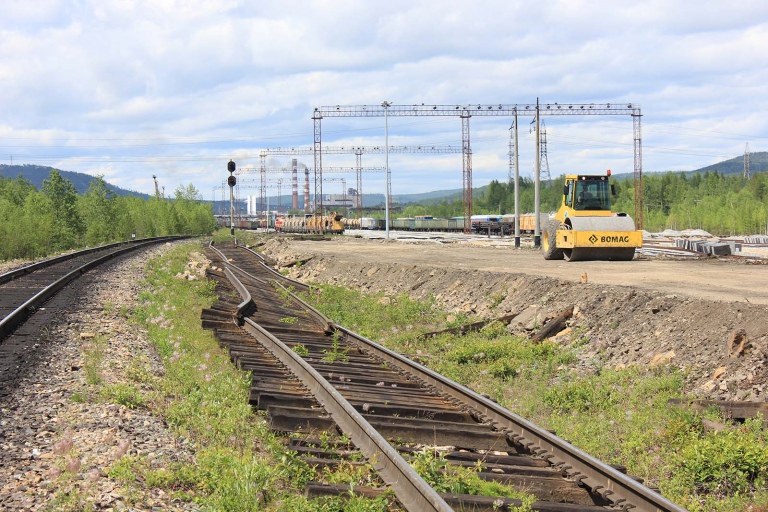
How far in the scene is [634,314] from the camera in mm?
13750

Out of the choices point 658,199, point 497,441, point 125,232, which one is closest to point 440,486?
point 497,441

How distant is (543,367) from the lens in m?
12.4

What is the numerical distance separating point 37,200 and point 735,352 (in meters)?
71.0

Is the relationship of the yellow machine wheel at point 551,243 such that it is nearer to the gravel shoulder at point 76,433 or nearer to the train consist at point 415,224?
the gravel shoulder at point 76,433

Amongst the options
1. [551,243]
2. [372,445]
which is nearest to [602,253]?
[551,243]

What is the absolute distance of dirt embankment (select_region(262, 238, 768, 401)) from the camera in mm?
10047

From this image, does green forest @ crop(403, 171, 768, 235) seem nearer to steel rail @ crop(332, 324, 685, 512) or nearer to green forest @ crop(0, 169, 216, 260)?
green forest @ crop(0, 169, 216, 260)

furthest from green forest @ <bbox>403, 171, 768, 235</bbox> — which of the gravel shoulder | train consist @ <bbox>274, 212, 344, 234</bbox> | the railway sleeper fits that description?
the railway sleeper

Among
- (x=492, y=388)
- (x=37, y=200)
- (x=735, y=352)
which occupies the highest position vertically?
(x=37, y=200)

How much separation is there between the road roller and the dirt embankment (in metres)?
1.81

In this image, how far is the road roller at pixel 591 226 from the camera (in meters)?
26.5

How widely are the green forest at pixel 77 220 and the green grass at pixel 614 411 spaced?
41465mm

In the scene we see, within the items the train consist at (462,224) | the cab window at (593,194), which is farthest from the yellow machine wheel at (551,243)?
the train consist at (462,224)

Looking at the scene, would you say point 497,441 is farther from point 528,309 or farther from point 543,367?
point 528,309
